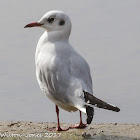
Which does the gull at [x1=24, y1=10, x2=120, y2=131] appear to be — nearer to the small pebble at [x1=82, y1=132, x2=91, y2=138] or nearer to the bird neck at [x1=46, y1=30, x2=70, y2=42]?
the bird neck at [x1=46, y1=30, x2=70, y2=42]

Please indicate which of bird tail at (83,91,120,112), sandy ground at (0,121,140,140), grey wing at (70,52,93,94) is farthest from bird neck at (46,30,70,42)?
sandy ground at (0,121,140,140)

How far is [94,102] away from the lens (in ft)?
25.5

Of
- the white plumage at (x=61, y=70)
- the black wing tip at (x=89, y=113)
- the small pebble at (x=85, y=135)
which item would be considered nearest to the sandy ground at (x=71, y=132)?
the small pebble at (x=85, y=135)

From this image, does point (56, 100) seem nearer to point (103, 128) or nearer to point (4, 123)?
point (103, 128)

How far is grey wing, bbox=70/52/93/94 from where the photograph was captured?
8359mm

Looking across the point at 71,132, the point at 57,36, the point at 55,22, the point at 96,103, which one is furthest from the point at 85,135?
the point at 55,22

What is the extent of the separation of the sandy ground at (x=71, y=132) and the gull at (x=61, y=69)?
321 millimetres

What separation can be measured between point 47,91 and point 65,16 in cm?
149

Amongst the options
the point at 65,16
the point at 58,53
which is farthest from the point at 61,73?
the point at 65,16

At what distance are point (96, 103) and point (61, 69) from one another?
1.06 meters

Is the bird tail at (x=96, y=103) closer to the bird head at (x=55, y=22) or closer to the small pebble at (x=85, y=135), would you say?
the small pebble at (x=85, y=135)

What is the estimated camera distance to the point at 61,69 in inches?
330

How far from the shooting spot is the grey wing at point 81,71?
836 cm

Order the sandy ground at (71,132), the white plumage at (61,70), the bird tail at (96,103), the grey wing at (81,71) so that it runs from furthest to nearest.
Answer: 1. the sandy ground at (71,132)
2. the grey wing at (81,71)
3. the white plumage at (61,70)
4. the bird tail at (96,103)
